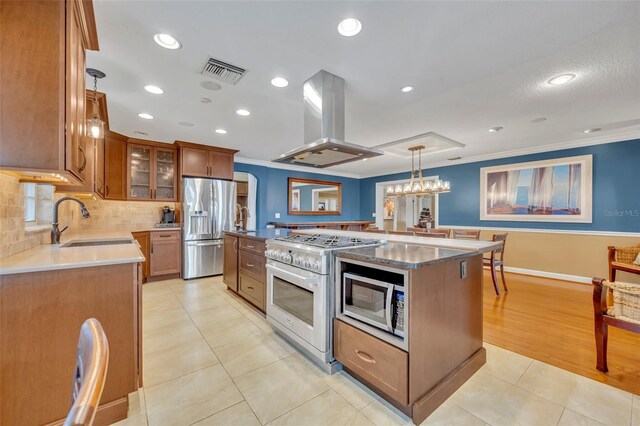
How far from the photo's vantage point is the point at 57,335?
1.33 meters

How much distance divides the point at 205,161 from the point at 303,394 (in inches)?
167

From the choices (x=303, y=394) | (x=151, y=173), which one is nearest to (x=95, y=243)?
(x=151, y=173)

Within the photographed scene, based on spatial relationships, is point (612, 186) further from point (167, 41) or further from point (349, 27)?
point (167, 41)

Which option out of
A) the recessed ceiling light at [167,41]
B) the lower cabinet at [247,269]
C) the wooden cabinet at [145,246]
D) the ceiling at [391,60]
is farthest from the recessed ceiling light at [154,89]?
the wooden cabinet at [145,246]

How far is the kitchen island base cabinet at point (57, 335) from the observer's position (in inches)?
48.4

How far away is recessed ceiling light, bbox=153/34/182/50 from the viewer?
1.81 m

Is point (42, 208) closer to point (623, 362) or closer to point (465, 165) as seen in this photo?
point (623, 362)

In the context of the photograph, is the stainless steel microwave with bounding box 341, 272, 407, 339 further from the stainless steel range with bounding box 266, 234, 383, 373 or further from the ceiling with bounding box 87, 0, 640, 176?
the ceiling with bounding box 87, 0, 640, 176

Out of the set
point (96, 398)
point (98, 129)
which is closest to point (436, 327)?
point (96, 398)

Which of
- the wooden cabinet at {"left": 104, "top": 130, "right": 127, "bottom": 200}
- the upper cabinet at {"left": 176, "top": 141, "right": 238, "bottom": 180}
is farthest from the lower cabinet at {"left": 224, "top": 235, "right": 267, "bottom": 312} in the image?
the wooden cabinet at {"left": 104, "top": 130, "right": 127, "bottom": 200}

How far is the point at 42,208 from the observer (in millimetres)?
2346

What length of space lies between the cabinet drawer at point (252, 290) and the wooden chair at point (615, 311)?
2.78 metres

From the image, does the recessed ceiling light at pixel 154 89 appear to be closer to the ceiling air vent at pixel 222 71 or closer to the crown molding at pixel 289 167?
the ceiling air vent at pixel 222 71

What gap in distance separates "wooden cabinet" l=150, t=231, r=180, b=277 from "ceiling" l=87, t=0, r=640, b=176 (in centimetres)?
182
